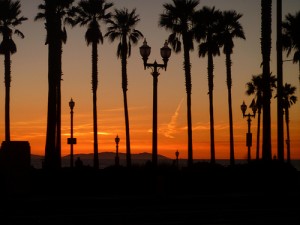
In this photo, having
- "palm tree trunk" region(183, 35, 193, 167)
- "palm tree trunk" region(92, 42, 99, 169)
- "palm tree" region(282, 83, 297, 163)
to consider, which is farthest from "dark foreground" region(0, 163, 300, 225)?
"palm tree" region(282, 83, 297, 163)

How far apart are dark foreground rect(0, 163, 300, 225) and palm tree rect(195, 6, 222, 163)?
71.9 ft

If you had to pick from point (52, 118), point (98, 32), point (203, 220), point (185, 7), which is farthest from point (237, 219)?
point (98, 32)

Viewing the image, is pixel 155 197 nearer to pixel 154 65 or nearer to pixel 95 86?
pixel 154 65

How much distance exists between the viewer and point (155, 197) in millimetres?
26625

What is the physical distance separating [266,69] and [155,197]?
47.0 ft

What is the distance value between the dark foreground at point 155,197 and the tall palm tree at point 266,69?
8.20 feet

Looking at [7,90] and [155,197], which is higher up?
[7,90]

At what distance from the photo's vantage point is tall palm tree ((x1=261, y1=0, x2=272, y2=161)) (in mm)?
37938

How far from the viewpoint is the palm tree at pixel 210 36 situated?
56.9 meters

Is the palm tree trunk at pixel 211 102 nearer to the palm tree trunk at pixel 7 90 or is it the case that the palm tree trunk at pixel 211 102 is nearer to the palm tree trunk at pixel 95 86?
the palm tree trunk at pixel 95 86

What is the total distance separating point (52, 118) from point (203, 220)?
24761 millimetres

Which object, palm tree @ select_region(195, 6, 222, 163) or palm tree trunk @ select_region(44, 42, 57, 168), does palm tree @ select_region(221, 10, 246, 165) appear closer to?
palm tree @ select_region(195, 6, 222, 163)

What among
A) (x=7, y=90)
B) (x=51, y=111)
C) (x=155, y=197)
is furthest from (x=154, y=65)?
(x=7, y=90)

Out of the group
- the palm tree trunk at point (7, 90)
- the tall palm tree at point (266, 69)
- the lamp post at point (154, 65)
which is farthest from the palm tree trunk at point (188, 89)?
the lamp post at point (154, 65)
